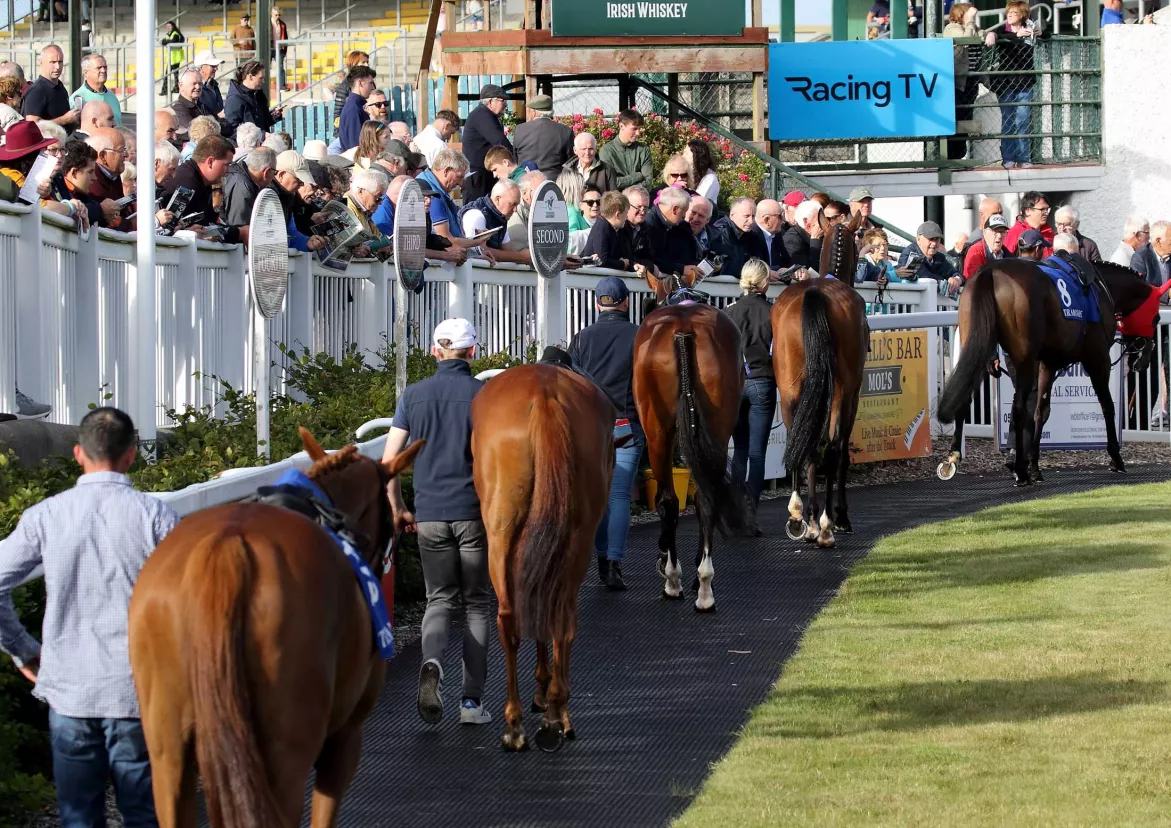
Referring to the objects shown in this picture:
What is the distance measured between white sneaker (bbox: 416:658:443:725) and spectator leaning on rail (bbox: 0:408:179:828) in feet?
7.48

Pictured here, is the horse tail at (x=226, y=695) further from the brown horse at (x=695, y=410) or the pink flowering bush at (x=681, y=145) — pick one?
the pink flowering bush at (x=681, y=145)

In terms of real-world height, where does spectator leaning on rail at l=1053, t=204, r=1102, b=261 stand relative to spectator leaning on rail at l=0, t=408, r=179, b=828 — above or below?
above

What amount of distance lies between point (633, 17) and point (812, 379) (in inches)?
373

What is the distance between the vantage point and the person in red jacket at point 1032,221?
17.8 m

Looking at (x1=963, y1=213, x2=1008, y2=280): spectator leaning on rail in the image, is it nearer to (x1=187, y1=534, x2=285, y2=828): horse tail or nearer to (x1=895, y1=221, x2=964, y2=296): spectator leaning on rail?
(x1=895, y1=221, x2=964, y2=296): spectator leaning on rail

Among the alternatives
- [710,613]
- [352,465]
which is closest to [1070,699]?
[710,613]

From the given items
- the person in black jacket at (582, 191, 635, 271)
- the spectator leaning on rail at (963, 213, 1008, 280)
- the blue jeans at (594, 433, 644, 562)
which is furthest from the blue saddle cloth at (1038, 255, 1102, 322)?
the blue jeans at (594, 433, 644, 562)

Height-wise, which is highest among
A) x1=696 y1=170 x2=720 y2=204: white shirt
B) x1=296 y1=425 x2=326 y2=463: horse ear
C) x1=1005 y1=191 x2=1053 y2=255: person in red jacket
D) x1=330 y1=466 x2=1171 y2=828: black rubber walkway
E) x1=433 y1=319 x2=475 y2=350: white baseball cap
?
x1=696 y1=170 x2=720 y2=204: white shirt

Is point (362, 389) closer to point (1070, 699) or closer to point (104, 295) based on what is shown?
point (104, 295)

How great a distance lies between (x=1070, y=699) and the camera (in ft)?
25.0

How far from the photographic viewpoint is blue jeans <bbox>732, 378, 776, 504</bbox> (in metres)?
12.6

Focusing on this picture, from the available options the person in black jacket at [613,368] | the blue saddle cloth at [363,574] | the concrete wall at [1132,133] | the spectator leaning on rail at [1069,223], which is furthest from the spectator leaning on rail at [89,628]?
the concrete wall at [1132,133]

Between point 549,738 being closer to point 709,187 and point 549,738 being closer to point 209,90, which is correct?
point 709,187

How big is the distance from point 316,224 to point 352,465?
5955 millimetres
